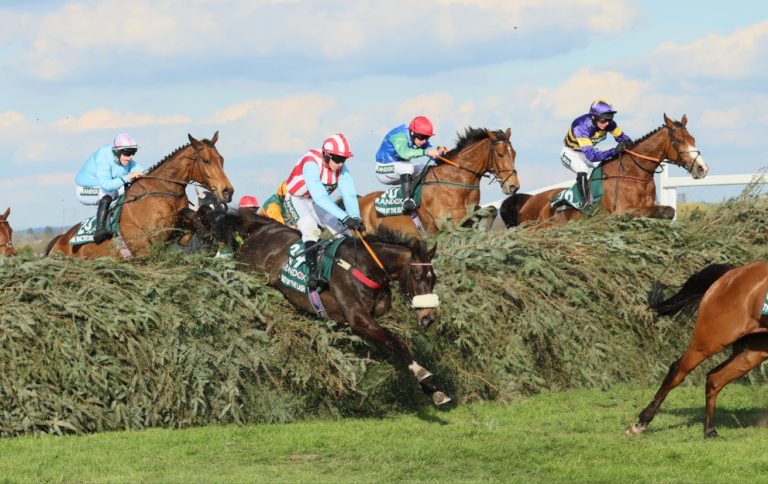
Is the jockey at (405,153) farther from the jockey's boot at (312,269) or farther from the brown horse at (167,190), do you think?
the jockey's boot at (312,269)

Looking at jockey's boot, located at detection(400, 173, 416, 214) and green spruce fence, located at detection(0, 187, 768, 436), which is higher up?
jockey's boot, located at detection(400, 173, 416, 214)

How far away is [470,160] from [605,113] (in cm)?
186

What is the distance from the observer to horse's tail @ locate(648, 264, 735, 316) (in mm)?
8844

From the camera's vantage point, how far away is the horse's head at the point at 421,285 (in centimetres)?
879

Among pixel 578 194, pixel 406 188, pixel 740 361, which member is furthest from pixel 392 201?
pixel 740 361

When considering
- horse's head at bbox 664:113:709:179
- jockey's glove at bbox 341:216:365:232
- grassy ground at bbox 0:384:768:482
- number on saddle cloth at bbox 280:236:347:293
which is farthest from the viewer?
horse's head at bbox 664:113:709:179

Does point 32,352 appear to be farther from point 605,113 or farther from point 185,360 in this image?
point 605,113

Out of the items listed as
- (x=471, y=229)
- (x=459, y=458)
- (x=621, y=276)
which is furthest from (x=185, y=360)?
(x=621, y=276)

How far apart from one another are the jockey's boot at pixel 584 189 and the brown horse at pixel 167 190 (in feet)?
15.3

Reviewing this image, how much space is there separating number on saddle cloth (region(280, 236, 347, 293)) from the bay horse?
5 centimetres

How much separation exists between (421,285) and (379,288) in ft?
2.18

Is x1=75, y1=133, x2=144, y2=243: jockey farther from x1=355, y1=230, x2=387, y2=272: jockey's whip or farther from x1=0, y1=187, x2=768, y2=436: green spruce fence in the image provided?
x1=355, y1=230, x2=387, y2=272: jockey's whip

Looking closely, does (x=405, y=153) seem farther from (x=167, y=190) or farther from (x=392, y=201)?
(x=167, y=190)

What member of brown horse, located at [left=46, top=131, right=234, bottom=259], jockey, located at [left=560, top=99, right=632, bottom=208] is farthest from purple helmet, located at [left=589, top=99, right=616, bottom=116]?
brown horse, located at [left=46, top=131, right=234, bottom=259]
